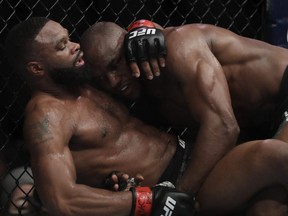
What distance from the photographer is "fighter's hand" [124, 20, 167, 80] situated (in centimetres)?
240

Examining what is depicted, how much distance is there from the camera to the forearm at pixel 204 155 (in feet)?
7.51

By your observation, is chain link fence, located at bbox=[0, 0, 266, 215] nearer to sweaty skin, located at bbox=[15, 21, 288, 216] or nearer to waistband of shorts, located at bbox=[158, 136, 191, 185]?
waistband of shorts, located at bbox=[158, 136, 191, 185]

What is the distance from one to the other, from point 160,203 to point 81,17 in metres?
1.36

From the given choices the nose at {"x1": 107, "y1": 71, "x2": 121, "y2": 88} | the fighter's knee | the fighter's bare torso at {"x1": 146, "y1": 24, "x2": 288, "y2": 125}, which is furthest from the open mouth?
the fighter's knee

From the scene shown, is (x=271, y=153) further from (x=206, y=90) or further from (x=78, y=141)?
(x=78, y=141)

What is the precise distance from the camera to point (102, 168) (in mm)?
2449

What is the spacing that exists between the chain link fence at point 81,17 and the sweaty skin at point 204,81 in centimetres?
46

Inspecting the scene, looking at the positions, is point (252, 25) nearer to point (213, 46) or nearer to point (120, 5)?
point (120, 5)

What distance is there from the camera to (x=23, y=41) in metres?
2.38

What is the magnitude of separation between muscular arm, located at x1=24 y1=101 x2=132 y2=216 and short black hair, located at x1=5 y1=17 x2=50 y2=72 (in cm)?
28

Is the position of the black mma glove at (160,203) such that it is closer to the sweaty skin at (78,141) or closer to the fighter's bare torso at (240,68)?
the sweaty skin at (78,141)

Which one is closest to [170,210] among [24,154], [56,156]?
[56,156]

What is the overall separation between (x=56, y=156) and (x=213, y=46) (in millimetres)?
735

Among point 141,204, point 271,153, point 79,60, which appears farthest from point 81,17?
point 271,153
